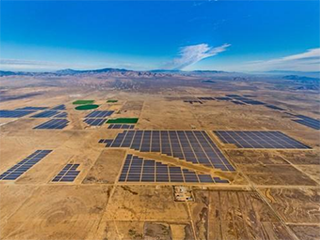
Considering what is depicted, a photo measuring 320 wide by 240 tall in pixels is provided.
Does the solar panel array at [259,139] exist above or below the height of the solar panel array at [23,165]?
below

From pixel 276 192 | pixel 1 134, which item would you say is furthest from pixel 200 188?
pixel 1 134

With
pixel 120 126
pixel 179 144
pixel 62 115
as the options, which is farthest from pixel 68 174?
pixel 62 115

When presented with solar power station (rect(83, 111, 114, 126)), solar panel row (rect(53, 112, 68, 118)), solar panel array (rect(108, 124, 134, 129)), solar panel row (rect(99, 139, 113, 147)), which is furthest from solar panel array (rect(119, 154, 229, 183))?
solar panel row (rect(53, 112, 68, 118))

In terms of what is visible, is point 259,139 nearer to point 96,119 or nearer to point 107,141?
point 107,141

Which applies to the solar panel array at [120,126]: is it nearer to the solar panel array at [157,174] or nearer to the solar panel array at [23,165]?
the solar panel array at [23,165]

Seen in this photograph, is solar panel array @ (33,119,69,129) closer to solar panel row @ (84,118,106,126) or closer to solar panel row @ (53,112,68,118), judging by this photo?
solar panel row @ (53,112,68,118)

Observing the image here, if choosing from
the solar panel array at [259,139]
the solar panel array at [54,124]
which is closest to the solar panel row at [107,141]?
the solar panel array at [54,124]

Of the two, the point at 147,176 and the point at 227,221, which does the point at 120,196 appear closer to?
the point at 147,176
